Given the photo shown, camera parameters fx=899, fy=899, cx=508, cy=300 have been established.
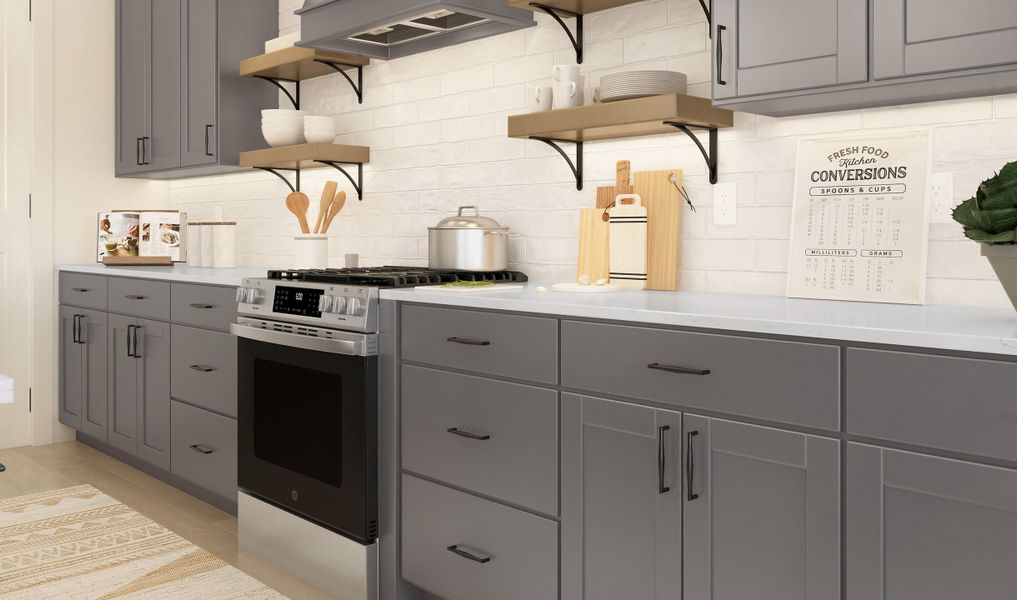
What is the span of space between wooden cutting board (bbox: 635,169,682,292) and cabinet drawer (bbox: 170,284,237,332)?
1.56 meters

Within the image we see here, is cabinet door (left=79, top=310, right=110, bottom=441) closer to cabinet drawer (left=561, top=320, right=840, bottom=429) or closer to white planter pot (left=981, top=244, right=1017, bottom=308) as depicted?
cabinet drawer (left=561, top=320, right=840, bottom=429)

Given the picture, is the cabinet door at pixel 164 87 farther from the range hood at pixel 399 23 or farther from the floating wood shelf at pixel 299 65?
the range hood at pixel 399 23

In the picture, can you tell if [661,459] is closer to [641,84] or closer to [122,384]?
[641,84]

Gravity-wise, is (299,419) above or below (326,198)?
below

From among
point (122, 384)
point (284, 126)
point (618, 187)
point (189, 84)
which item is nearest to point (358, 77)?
point (284, 126)

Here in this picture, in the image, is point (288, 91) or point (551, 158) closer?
point (551, 158)

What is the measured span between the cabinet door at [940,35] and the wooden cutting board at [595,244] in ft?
3.32

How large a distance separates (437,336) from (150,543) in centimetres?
151

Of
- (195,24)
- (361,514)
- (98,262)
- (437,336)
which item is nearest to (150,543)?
(361,514)

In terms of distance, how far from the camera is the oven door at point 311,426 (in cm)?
263

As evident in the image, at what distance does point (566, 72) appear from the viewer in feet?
8.91

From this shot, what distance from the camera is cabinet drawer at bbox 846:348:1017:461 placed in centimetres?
144

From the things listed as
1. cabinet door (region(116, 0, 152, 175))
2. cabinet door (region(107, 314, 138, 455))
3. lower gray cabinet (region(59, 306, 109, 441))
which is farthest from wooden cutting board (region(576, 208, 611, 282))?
cabinet door (region(116, 0, 152, 175))

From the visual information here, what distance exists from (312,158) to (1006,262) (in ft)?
8.58
